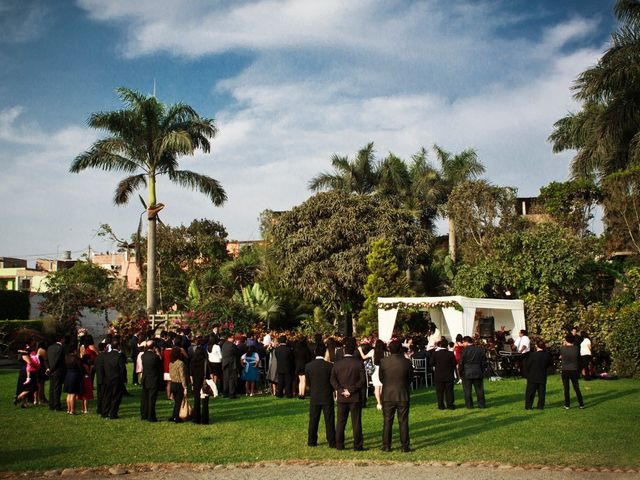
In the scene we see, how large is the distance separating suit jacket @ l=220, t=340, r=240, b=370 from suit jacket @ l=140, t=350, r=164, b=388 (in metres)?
3.88

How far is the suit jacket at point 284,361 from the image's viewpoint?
17.3 m

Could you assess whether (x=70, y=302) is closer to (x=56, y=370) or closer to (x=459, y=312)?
(x=459, y=312)

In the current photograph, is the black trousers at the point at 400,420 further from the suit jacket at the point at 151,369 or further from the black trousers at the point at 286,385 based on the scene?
the black trousers at the point at 286,385

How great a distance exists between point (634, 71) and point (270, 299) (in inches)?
781

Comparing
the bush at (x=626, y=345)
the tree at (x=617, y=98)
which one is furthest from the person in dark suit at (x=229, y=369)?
the tree at (x=617, y=98)

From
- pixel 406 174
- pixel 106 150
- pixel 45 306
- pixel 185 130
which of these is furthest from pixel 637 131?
pixel 45 306

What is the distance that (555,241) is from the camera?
29.7 metres

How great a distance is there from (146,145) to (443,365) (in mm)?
21876

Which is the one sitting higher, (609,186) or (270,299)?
(609,186)

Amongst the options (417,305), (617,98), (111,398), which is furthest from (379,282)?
(111,398)

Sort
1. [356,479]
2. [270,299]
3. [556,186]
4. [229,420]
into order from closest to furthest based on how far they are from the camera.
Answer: [356,479], [229,420], [270,299], [556,186]

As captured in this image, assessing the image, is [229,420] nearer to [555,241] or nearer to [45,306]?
[555,241]

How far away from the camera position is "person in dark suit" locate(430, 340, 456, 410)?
15039mm

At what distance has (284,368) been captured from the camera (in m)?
17.3
